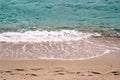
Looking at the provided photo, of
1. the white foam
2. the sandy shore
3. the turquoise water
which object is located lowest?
the sandy shore

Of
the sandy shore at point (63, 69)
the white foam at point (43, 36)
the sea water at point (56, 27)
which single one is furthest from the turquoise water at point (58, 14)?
the sandy shore at point (63, 69)

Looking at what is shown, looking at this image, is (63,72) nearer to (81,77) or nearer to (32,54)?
(81,77)

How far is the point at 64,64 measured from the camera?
29.4ft

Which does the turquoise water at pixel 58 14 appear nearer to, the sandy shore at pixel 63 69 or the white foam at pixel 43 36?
the white foam at pixel 43 36

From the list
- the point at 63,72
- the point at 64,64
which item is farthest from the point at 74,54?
the point at 63,72

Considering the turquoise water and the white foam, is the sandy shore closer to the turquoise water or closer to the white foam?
the white foam

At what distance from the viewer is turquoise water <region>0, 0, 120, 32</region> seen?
14.9 meters

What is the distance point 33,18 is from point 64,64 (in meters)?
8.40

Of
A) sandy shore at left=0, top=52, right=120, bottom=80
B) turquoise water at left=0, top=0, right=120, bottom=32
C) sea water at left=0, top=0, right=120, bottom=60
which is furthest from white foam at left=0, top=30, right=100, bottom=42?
sandy shore at left=0, top=52, right=120, bottom=80

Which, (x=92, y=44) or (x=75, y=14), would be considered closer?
(x=92, y=44)

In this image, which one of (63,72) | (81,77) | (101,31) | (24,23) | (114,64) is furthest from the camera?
(24,23)

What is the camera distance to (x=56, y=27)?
14.4 meters

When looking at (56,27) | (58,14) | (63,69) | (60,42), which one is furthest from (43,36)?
(58,14)

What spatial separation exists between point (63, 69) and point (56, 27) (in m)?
6.22
